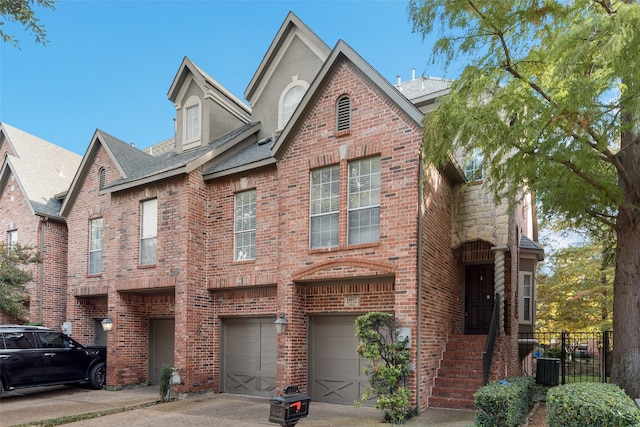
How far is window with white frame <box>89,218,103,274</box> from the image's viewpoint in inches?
655

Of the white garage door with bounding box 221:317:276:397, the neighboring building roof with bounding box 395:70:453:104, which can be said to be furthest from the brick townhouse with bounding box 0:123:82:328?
the neighboring building roof with bounding box 395:70:453:104

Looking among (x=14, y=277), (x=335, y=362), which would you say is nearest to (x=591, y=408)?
(x=335, y=362)

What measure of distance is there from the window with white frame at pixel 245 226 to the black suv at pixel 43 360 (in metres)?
5.36

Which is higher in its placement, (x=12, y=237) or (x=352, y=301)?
(x=12, y=237)

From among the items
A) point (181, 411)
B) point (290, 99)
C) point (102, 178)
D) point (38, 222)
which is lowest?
point (181, 411)

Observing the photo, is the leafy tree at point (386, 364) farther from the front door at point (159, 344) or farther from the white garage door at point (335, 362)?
the front door at point (159, 344)

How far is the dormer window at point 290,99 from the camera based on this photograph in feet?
51.4

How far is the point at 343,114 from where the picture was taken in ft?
39.7

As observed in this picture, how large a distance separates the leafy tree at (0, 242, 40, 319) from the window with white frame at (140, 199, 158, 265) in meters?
4.84

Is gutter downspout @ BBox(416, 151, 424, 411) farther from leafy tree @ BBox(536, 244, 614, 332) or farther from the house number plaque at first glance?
leafy tree @ BBox(536, 244, 614, 332)

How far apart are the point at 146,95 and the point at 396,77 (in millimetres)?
8823

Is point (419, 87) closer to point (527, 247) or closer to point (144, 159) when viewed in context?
point (527, 247)

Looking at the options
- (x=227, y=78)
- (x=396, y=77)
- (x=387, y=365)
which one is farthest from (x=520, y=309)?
(x=227, y=78)

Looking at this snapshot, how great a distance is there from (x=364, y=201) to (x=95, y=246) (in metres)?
9.90
